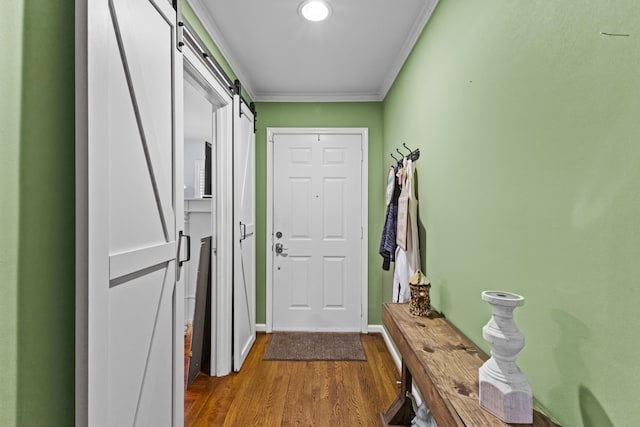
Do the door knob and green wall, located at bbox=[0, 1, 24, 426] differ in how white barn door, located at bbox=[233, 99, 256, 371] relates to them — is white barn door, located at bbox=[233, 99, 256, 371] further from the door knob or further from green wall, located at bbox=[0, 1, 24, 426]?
green wall, located at bbox=[0, 1, 24, 426]

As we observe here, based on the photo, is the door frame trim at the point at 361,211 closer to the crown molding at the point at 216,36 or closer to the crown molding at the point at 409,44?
the crown molding at the point at 409,44

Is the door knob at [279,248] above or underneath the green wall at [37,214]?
underneath

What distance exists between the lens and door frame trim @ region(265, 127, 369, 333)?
3.45 metres

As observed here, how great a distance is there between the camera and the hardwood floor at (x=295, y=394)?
6.68ft

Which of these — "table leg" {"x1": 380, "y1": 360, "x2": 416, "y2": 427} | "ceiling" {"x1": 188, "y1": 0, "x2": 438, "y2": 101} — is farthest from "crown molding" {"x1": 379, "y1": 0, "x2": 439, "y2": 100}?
"table leg" {"x1": 380, "y1": 360, "x2": 416, "y2": 427}

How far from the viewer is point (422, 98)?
2.13 m

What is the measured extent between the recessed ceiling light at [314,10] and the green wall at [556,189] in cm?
81

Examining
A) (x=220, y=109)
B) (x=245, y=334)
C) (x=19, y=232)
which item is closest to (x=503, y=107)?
(x=19, y=232)

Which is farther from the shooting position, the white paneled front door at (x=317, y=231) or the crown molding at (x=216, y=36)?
the white paneled front door at (x=317, y=231)

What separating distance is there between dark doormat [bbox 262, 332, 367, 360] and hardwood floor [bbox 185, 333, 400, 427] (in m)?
0.10

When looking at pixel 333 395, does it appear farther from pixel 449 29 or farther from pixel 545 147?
pixel 449 29

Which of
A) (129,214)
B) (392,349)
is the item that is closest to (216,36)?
(129,214)

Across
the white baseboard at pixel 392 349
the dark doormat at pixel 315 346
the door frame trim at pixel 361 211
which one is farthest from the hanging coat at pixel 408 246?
the door frame trim at pixel 361 211

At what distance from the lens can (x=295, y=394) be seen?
2299 mm
